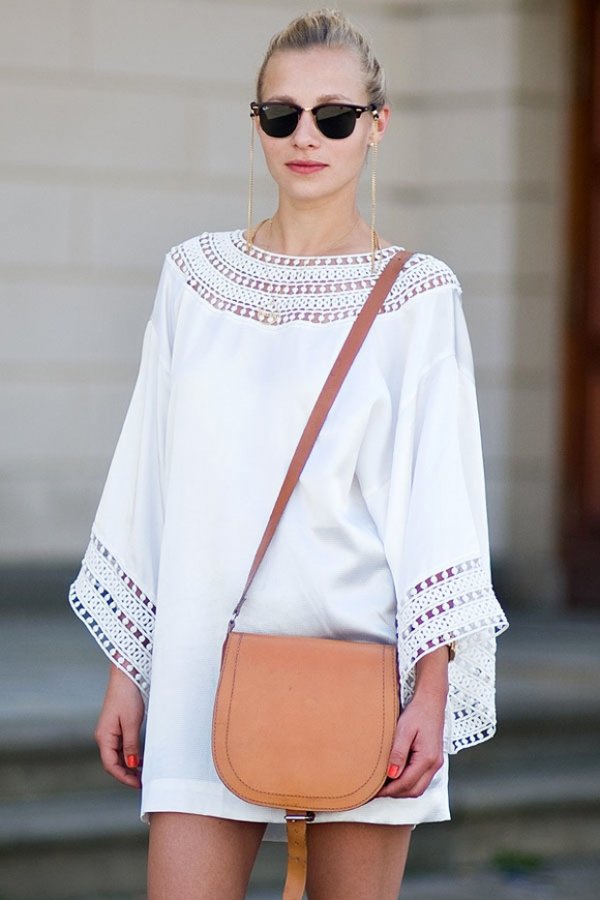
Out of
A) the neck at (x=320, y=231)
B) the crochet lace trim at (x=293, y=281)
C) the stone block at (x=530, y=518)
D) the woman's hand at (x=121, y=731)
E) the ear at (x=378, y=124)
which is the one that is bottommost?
the stone block at (x=530, y=518)

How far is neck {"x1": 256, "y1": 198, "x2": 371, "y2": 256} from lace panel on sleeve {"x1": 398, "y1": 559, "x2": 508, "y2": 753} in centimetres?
56

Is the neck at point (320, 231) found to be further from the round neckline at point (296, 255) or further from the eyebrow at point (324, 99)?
the eyebrow at point (324, 99)

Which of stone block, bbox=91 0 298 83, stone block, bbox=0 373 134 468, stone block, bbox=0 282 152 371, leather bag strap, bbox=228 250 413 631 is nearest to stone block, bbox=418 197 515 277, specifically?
stone block, bbox=91 0 298 83

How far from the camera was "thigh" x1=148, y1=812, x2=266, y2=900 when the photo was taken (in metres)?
2.34

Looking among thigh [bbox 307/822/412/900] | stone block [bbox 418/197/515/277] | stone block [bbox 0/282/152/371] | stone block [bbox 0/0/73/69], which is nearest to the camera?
thigh [bbox 307/822/412/900]

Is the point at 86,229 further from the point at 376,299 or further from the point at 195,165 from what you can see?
the point at 376,299

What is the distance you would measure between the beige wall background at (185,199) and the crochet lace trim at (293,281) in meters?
3.99

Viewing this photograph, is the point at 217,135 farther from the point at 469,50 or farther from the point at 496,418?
the point at 496,418

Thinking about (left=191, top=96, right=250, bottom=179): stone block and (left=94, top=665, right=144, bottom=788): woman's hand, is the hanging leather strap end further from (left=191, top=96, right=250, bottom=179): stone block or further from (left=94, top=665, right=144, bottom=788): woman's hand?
(left=191, top=96, right=250, bottom=179): stone block

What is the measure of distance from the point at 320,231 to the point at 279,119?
0.19m

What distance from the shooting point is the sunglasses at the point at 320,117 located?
8.00 ft

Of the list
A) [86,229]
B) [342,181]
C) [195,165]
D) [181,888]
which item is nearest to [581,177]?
[195,165]

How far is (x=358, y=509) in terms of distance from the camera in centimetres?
239

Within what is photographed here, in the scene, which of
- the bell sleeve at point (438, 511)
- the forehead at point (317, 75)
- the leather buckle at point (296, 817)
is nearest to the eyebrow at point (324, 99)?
the forehead at point (317, 75)
